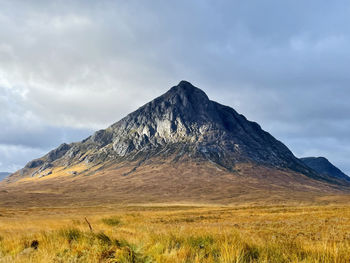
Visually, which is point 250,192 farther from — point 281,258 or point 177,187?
point 281,258

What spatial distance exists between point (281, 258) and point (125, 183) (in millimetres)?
151925

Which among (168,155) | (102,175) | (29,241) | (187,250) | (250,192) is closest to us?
(187,250)

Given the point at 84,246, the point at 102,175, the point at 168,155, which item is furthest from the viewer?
the point at 168,155

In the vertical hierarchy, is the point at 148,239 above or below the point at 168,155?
below

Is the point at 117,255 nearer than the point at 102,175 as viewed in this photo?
Yes

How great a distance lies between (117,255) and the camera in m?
5.96

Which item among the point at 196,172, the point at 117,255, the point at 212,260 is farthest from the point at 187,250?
the point at 196,172

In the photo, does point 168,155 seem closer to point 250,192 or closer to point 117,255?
point 250,192

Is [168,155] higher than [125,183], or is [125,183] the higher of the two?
[168,155]

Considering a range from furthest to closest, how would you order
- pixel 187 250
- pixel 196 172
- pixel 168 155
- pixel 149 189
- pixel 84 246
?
pixel 168 155 → pixel 196 172 → pixel 149 189 → pixel 84 246 → pixel 187 250

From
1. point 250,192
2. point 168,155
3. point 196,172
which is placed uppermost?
point 168,155

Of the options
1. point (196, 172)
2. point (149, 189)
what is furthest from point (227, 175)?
point (149, 189)

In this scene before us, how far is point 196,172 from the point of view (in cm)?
16788

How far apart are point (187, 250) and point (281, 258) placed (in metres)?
1.94
